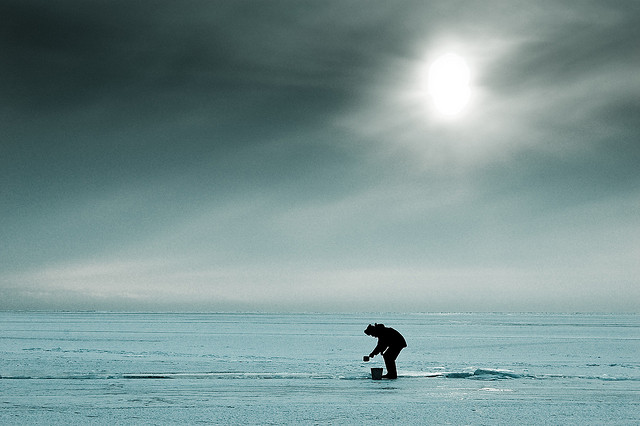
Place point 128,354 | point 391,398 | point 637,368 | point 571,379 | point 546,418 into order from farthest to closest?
point 128,354 < point 637,368 < point 571,379 < point 391,398 < point 546,418

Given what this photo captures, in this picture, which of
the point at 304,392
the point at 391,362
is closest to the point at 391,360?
the point at 391,362

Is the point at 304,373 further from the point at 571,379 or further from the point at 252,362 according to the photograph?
the point at 571,379

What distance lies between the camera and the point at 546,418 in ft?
31.8

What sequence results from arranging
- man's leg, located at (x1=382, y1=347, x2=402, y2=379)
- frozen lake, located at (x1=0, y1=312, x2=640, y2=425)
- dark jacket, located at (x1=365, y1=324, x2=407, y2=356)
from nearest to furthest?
1. frozen lake, located at (x1=0, y1=312, x2=640, y2=425)
2. man's leg, located at (x1=382, y1=347, x2=402, y2=379)
3. dark jacket, located at (x1=365, y1=324, x2=407, y2=356)

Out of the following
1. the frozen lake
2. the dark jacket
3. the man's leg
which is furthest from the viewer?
the dark jacket

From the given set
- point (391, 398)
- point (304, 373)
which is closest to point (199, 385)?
point (304, 373)

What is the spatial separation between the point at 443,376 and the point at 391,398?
422cm

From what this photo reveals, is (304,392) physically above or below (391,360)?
below

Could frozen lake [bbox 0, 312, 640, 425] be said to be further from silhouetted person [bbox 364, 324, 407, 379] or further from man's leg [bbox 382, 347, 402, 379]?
silhouetted person [bbox 364, 324, 407, 379]

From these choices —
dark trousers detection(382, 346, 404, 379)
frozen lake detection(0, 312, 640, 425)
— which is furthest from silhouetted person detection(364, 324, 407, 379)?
frozen lake detection(0, 312, 640, 425)

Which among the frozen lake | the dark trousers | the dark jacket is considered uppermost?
the dark jacket

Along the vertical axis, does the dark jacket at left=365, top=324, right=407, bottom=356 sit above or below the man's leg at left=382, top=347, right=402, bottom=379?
above

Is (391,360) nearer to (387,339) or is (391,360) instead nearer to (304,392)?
(387,339)

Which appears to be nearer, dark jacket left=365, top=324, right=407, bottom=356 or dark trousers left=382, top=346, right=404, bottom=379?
dark trousers left=382, top=346, right=404, bottom=379
